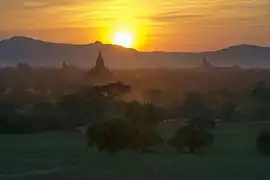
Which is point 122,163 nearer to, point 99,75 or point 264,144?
point 264,144

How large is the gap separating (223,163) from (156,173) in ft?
17.5

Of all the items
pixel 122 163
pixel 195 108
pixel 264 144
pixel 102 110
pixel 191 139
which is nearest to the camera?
pixel 122 163

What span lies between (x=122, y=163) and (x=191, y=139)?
29.7ft

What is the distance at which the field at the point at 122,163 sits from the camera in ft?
92.3

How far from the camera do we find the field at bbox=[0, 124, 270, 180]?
28125mm

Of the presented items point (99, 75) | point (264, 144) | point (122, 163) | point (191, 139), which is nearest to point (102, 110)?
point (191, 139)

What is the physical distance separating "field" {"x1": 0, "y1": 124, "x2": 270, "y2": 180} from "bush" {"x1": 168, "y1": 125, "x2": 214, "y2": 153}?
0.80 metres

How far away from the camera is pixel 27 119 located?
5562 centimetres

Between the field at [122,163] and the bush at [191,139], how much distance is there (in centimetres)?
80

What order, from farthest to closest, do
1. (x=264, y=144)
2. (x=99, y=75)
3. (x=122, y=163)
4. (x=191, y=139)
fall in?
(x=99, y=75), (x=191, y=139), (x=264, y=144), (x=122, y=163)

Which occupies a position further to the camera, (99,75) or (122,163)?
(99,75)

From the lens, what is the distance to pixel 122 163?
108ft

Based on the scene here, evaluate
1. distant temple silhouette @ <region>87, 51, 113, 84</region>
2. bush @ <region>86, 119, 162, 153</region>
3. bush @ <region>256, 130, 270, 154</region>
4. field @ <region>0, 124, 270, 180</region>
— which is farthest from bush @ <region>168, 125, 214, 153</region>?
distant temple silhouette @ <region>87, 51, 113, 84</region>

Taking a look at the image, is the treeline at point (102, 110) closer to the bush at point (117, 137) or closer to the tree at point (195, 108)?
the tree at point (195, 108)
